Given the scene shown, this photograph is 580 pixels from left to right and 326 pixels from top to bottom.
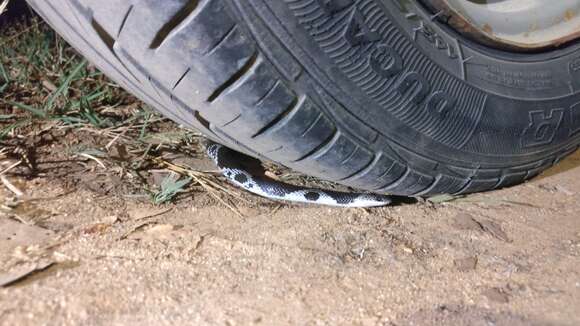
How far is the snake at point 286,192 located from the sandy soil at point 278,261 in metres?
0.03

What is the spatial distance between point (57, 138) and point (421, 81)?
1099mm

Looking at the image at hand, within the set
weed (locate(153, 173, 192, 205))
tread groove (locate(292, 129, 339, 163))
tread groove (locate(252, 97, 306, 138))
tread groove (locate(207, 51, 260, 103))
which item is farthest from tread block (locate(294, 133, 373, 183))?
weed (locate(153, 173, 192, 205))

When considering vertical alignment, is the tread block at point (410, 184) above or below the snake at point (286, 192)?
above

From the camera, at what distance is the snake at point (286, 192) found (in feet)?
5.10

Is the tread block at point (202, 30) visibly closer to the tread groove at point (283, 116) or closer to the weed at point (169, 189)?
the tread groove at point (283, 116)

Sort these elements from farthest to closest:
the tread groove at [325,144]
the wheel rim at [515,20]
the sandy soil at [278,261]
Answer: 1. the wheel rim at [515,20]
2. the tread groove at [325,144]
3. the sandy soil at [278,261]

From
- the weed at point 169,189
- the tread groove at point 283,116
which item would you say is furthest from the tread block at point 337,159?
the weed at point 169,189

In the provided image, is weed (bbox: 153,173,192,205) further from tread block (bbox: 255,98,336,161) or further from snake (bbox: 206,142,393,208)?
tread block (bbox: 255,98,336,161)

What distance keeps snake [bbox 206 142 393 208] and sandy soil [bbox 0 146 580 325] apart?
28mm

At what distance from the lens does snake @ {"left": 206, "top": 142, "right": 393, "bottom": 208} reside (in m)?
1.56

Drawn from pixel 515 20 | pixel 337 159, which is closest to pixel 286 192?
pixel 337 159

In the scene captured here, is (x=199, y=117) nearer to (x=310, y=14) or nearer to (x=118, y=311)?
(x=310, y=14)

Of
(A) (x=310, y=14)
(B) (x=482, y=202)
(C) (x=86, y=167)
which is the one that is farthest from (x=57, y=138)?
(B) (x=482, y=202)

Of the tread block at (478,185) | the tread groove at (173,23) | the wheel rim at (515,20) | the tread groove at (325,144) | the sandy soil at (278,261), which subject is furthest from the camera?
the tread block at (478,185)
